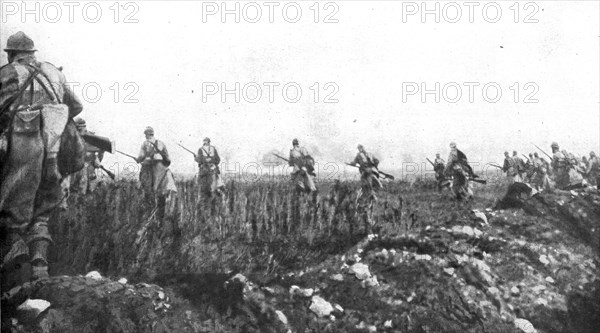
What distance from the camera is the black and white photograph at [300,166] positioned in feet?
22.9

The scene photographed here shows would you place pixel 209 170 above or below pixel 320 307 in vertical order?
above

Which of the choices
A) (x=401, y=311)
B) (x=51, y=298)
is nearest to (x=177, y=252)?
(x=51, y=298)

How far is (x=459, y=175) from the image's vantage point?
773 cm

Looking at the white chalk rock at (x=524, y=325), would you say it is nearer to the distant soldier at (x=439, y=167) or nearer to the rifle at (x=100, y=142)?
the distant soldier at (x=439, y=167)

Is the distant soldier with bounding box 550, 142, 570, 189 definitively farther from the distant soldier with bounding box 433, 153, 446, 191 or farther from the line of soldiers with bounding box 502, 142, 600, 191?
the distant soldier with bounding box 433, 153, 446, 191

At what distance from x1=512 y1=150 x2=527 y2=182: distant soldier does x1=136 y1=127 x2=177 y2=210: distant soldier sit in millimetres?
3699

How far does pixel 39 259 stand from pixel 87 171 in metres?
1.00

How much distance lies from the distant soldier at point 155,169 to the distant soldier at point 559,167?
4177mm

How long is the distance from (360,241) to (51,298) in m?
3.08

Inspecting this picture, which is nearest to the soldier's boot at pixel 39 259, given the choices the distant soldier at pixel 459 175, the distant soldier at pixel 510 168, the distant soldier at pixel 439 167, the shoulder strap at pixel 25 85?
the shoulder strap at pixel 25 85

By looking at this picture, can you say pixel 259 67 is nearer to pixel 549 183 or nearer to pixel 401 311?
pixel 401 311

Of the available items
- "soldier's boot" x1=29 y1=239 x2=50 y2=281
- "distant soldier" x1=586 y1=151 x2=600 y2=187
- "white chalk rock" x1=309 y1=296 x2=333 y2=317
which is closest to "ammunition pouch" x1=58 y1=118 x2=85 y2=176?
"soldier's boot" x1=29 y1=239 x2=50 y2=281

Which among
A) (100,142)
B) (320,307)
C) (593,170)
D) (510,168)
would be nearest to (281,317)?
(320,307)

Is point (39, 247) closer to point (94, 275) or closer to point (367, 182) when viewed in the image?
point (94, 275)
